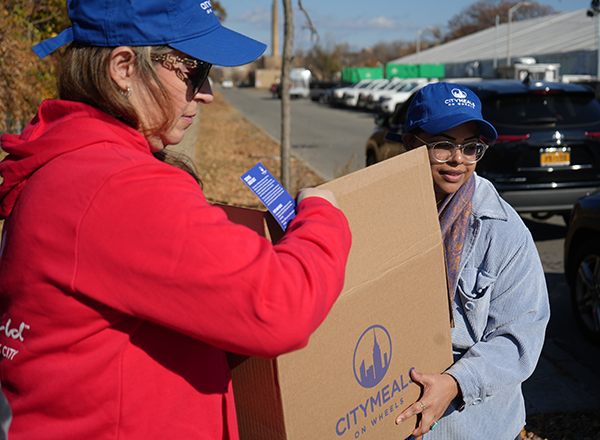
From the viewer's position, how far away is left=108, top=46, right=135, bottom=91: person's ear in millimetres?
1094

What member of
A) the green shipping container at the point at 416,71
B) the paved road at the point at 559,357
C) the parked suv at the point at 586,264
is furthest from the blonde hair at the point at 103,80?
the green shipping container at the point at 416,71

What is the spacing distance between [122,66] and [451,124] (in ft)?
3.81

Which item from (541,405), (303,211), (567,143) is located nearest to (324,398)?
(303,211)

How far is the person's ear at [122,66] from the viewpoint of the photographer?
109 cm

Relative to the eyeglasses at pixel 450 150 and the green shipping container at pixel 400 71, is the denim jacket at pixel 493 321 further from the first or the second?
the green shipping container at pixel 400 71

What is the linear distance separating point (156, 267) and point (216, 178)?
9.38 meters

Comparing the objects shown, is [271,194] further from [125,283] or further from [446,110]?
[446,110]

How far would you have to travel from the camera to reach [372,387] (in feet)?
4.44

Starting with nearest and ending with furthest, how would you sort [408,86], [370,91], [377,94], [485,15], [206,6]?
[206,6] → [408,86] → [377,94] → [370,91] → [485,15]

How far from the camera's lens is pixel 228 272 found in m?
0.92

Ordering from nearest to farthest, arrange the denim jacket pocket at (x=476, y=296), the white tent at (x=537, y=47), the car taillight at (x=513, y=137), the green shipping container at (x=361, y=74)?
the denim jacket pocket at (x=476, y=296) → the car taillight at (x=513, y=137) → the white tent at (x=537, y=47) → the green shipping container at (x=361, y=74)

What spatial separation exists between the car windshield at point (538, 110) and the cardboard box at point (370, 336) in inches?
212

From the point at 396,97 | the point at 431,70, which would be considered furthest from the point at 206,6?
the point at 431,70

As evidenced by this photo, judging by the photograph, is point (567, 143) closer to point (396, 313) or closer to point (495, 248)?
point (495, 248)
